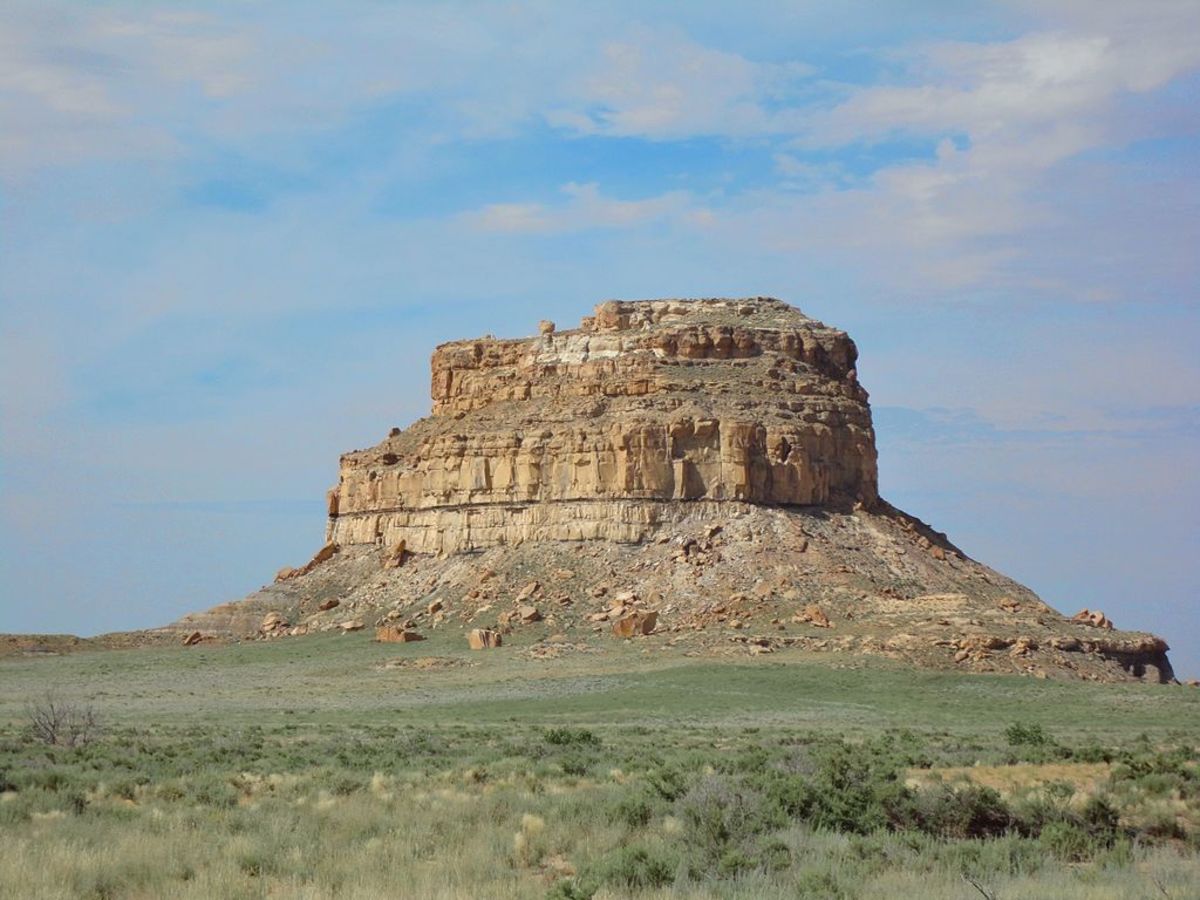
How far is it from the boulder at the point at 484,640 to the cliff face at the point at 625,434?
10.1 meters

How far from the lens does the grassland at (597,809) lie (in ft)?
48.9

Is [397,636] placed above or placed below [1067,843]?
above

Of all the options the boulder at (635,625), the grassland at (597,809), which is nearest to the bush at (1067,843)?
the grassland at (597,809)

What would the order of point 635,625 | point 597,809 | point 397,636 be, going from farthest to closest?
point 397,636 → point 635,625 → point 597,809

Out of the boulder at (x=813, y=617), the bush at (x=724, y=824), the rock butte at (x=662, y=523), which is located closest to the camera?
the bush at (x=724, y=824)

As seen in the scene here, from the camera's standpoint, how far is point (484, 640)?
69.8 m

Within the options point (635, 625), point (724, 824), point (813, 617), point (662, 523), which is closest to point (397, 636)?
point (635, 625)

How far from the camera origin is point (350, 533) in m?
91.7

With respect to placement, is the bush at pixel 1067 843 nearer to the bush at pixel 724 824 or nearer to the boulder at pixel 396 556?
the bush at pixel 724 824

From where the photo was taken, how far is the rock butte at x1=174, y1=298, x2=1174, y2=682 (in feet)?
217

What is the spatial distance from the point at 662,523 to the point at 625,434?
4.82m

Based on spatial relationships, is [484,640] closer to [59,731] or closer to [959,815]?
[59,731]

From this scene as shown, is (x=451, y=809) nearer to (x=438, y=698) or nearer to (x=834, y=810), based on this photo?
(x=834, y=810)

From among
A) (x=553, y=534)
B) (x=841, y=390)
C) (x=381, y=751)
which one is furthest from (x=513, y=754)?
(x=841, y=390)
